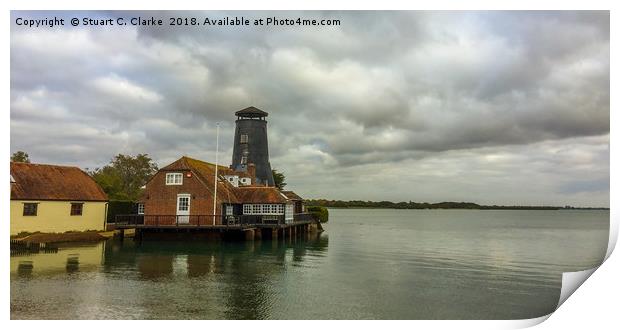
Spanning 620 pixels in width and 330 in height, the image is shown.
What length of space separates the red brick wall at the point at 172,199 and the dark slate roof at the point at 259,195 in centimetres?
323

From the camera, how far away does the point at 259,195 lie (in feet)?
109

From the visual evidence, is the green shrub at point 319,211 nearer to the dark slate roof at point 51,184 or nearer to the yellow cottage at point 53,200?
the yellow cottage at point 53,200

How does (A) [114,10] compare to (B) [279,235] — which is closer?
(A) [114,10]

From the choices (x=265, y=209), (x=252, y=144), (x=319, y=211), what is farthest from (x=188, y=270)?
(x=319, y=211)

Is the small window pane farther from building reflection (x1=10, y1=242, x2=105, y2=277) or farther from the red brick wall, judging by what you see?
building reflection (x1=10, y1=242, x2=105, y2=277)

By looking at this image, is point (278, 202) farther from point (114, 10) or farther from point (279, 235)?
point (114, 10)

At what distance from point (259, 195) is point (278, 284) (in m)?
17.7

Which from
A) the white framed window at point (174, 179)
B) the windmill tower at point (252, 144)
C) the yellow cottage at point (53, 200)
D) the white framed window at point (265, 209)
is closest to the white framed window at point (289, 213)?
the white framed window at point (265, 209)

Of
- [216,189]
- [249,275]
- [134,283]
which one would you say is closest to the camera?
[134,283]

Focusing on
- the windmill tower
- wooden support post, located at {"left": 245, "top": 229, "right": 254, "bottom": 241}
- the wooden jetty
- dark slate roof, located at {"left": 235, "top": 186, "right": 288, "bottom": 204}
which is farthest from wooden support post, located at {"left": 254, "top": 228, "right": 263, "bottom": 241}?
the windmill tower

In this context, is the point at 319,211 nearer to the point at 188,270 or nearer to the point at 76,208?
the point at 76,208

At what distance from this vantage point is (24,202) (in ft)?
82.5
